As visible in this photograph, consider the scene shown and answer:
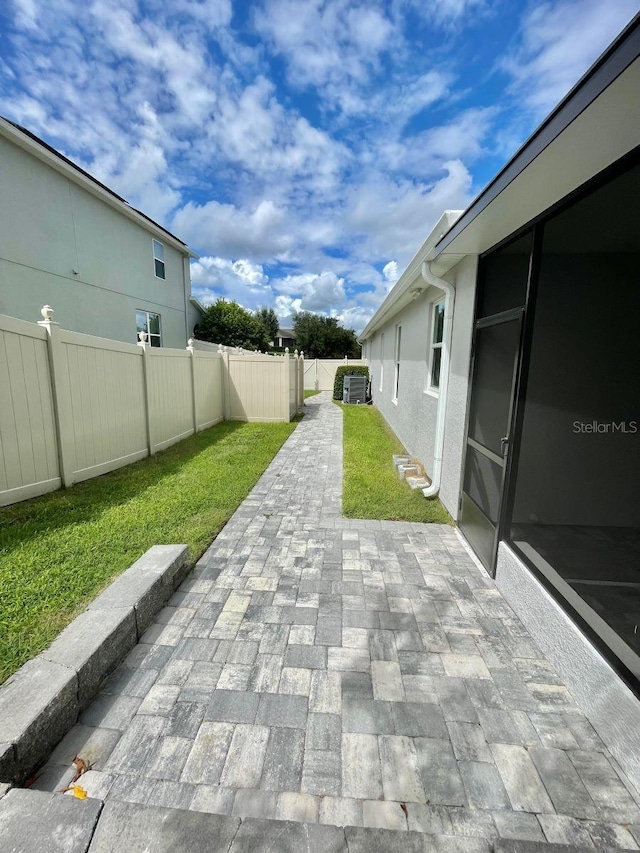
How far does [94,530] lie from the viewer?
347 centimetres

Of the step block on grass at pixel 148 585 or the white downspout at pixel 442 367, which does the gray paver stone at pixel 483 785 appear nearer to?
the step block on grass at pixel 148 585

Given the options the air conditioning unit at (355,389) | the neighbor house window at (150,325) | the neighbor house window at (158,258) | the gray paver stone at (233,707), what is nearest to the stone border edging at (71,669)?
the gray paver stone at (233,707)

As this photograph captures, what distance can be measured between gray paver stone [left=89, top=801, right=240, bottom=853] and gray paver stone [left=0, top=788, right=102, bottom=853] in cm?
5

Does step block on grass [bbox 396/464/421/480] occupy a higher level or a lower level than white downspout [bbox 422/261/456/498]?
lower

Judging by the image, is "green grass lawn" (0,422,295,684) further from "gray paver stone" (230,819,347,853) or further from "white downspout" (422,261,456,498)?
"white downspout" (422,261,456,498)

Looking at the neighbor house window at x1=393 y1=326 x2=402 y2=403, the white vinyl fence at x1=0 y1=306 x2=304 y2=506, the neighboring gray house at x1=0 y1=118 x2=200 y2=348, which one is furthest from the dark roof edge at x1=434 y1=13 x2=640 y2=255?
the neighboring gray house at x1=0 y1=118 x2=200 y2=348

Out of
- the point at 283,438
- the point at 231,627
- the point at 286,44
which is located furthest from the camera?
the point at 283,438

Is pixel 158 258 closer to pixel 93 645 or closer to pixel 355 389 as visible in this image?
pixel 355 389

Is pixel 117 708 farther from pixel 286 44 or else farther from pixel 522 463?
pixel 286 44

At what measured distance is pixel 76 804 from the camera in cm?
122

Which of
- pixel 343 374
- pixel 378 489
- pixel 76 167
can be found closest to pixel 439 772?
pixel 378 489

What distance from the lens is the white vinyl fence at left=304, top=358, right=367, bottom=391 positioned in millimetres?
22438

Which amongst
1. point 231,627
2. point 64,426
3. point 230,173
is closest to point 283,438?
point 64,426

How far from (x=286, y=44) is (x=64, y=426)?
249 inches
